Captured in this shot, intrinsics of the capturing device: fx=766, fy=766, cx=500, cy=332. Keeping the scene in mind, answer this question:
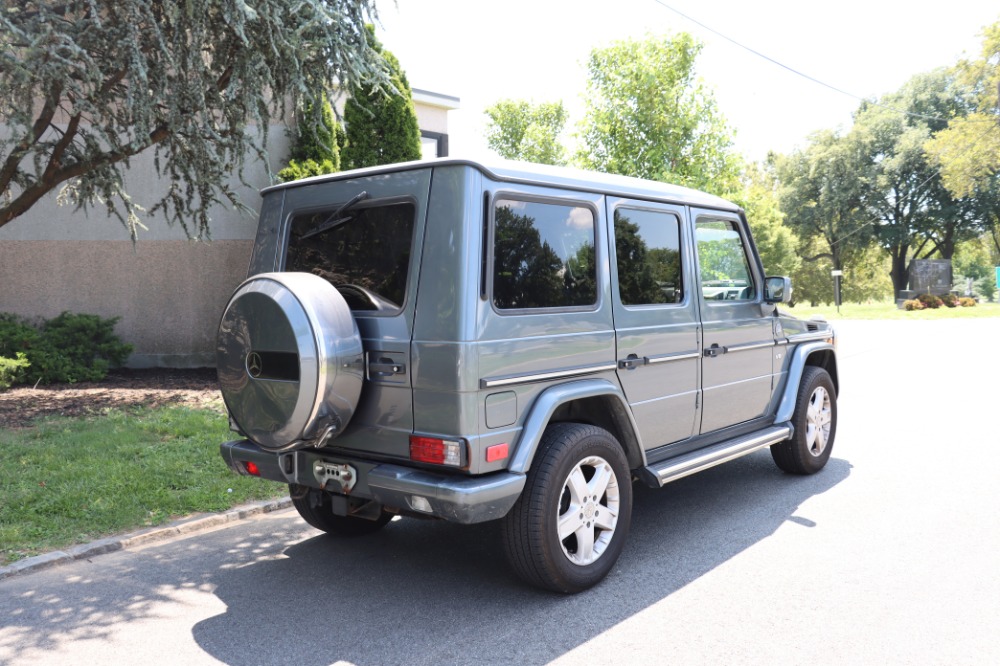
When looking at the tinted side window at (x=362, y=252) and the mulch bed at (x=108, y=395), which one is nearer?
the tinted side window at (x=362, y=252)

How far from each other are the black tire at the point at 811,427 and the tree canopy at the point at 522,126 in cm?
4783

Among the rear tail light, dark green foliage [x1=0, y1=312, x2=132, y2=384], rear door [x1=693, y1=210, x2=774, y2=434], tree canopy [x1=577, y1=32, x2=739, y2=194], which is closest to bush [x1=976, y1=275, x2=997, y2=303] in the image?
tree canopy [x1=577, y1=32, x2=739, y2=194]

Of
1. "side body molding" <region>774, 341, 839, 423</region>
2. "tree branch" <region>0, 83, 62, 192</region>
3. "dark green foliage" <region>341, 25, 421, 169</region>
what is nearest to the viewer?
"side body molding" <region>774, 341, 839, 423</region>

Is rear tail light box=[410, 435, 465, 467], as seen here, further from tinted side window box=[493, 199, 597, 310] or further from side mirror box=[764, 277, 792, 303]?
side mirror box=[764, 277, 792, 303]

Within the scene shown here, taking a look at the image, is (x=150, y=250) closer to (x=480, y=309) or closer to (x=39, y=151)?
(x=39, y=151)

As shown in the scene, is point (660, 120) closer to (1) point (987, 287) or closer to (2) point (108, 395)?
(2) point (108, 395)

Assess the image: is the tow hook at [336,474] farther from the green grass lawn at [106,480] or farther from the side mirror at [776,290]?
the side mirror at [776,290]

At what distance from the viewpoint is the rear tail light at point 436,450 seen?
3.47 m

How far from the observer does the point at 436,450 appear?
354cm

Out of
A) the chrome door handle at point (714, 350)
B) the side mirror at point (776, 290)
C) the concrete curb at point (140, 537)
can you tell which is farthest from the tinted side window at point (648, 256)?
the concrete curb at point (140, 537)

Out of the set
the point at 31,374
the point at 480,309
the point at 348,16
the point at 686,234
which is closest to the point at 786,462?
the point at 686,234

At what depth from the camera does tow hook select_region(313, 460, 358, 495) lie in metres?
3.79

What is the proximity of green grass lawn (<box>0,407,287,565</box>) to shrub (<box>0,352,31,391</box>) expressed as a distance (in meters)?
2.31

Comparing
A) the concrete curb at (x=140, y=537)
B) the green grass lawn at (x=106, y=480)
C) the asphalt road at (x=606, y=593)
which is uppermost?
the green grass lawn at (x=106, y=480)
